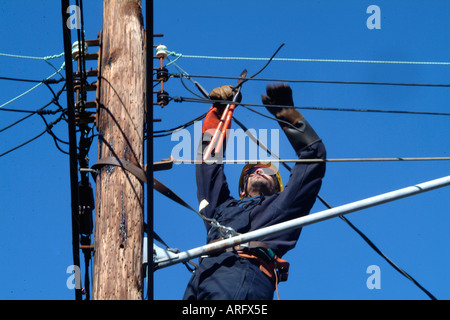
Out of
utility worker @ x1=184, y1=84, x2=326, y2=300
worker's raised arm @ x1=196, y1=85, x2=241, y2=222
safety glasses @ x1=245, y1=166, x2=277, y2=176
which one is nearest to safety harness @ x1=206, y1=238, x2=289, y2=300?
utility worker @ x1=184, y1=84, x2=326, y2=300

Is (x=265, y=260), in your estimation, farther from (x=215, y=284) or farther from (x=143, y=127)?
(x=143, y=127)

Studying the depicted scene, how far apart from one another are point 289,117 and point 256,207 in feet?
3.04

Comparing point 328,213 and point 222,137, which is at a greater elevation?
point 222,137

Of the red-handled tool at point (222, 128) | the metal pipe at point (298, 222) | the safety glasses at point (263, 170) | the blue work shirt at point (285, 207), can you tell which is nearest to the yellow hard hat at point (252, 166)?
the safety glasses at point (263, 170)

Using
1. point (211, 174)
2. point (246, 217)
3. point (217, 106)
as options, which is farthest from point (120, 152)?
point (217, 106)

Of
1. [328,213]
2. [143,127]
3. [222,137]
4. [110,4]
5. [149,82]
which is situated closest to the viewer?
[149,82]

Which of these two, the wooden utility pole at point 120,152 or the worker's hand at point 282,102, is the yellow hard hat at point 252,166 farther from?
the wooden utility pole at point 120,152

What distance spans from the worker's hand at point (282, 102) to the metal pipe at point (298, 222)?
167 cm

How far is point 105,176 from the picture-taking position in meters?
6.02

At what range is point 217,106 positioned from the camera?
319 inches

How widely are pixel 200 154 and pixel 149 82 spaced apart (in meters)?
2.44

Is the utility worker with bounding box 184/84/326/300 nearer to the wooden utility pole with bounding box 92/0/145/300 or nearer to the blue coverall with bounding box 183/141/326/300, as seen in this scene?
the blue coverall with bounding box 183/141/326/300

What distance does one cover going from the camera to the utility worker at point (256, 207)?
658cm
